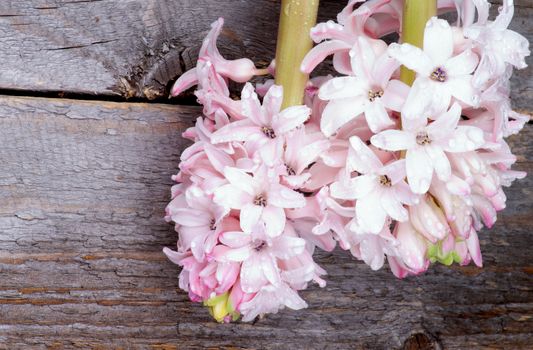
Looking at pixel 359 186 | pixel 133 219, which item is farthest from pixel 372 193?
pixel 133 219

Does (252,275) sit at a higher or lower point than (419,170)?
lower

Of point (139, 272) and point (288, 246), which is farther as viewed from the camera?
point (139, 272)

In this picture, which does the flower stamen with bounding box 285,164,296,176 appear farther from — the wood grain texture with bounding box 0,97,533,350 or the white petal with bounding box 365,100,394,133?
the wood grain texture with bounding box 0,97,533,350

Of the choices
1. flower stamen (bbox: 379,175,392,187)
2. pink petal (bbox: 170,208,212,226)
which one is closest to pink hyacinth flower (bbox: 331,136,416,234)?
flower stamen (bbox: 379,175,392,187)

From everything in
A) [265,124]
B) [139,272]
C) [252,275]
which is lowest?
[139,272]

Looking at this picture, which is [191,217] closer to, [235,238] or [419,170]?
[235,238]

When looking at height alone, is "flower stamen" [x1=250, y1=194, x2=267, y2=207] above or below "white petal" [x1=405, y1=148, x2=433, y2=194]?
below
